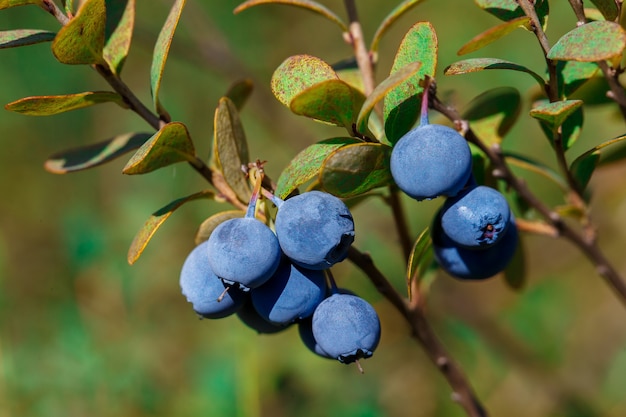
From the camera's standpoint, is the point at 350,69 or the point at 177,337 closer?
the point at 350,69

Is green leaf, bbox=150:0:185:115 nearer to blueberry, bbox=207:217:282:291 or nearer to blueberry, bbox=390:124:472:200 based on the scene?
blueberry, bbox=207:217:282:291

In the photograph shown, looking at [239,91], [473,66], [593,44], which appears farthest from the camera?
[239,91]

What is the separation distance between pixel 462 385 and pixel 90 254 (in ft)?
5.77

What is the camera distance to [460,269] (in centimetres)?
119

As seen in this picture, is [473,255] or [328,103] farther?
[473,255]

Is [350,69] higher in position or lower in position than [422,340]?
higher

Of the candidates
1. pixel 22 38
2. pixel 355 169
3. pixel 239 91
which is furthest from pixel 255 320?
pixel 22 38

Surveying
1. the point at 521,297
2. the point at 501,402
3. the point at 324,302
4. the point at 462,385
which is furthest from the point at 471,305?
the point at 324,302

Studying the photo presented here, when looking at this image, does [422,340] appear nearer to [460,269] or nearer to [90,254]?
[460,269]

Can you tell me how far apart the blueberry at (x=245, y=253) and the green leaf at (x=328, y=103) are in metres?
0.19

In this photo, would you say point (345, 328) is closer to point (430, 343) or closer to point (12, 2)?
point (430, 343)

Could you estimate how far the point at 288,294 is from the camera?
1.06 metres

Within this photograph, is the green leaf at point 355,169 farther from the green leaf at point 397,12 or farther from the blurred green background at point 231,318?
the blurred green background at point 231,318

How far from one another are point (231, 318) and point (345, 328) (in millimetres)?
1655
